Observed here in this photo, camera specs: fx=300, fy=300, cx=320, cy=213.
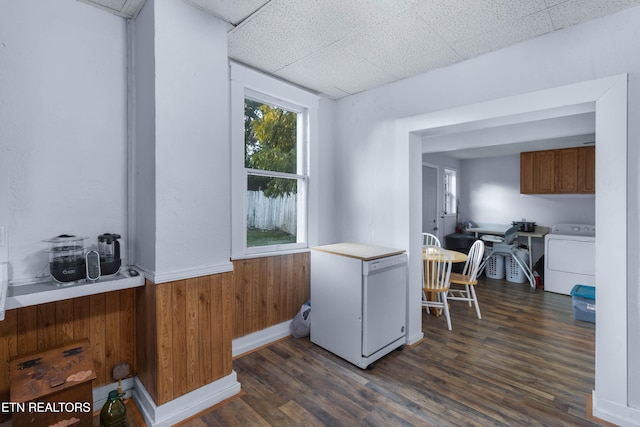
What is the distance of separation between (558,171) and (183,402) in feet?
19.7

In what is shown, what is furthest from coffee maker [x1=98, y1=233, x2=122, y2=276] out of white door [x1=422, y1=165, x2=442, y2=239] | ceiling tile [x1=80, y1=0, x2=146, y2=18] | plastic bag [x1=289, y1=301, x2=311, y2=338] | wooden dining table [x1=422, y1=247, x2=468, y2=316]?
white door [x1=422, y1=165, x2=442, y2=239]

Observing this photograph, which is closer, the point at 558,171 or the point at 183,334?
the point at 183,334

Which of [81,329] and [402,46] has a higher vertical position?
[402,46]

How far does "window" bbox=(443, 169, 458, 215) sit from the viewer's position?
21.1 feet

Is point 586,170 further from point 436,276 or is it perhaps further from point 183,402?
point 183,402

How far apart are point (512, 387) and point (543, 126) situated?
317cm

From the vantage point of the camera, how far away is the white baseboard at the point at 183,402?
1.80 metres

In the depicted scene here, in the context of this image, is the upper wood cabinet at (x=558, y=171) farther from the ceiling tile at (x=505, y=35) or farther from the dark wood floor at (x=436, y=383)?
the ceiling tile at (x=505, y=35)

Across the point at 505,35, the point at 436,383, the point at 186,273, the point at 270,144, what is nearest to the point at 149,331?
the point at 186,273

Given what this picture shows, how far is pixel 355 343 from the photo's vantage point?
245 cm

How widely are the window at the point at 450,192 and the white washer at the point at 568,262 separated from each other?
2.10 meters

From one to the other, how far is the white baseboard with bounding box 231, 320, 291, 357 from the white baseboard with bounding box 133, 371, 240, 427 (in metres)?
0.47

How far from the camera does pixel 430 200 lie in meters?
5.89

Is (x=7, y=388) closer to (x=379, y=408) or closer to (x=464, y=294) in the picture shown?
(x=379, y=408)
